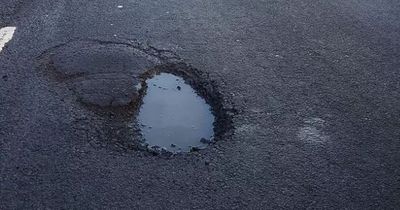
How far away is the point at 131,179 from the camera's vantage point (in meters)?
4.67

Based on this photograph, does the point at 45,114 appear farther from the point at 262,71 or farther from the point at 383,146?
the point at 383,146

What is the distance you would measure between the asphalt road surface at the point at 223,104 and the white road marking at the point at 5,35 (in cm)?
11

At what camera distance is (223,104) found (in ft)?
18.9

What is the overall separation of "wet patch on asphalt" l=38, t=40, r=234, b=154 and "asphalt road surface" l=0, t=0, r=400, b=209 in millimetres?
27

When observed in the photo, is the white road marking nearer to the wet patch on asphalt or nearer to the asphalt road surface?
the asphalt road surface

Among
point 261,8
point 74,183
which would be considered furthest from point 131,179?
point 261,8

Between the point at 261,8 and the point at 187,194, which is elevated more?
the point at 261,8

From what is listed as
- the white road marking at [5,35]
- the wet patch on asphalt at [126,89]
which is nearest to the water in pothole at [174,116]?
the wet patch on asphalt at [126,89]

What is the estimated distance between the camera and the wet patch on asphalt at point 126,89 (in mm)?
5254

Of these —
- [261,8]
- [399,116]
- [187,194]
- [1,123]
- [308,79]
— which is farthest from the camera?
[261,8]

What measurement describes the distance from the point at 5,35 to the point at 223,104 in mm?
3378

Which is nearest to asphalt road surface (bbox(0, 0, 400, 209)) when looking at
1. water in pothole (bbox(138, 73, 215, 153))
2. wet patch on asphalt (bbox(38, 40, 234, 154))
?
wet patch on asphalt (bbox(38, 40, 234, 154))

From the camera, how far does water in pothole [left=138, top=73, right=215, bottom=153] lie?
209 inches

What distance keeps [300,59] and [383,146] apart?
6.11 ft
